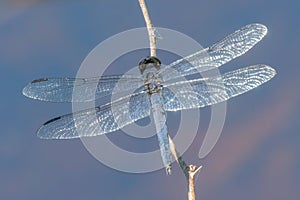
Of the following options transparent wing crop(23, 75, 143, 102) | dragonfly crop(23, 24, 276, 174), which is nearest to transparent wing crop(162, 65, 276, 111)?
dragonfly crop(23, 24, 276, 174)

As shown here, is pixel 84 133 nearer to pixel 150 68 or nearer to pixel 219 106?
pixel 150 68

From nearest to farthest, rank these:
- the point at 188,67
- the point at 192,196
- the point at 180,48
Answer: the point at 192,196, the point at 188,67, the point at 180,48

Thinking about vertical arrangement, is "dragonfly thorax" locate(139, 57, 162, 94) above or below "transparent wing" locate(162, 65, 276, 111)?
above

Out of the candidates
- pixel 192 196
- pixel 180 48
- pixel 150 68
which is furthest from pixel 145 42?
pixel 192 196

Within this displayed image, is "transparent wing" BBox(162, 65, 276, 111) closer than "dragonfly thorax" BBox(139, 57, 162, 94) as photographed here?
Yes

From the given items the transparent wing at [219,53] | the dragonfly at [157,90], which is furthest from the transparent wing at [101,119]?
the transparent wing at [219,53]

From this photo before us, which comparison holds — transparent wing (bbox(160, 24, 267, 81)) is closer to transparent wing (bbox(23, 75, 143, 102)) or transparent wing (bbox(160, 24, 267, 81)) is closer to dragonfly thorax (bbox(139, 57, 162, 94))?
dragonfly thorax (bbox(139, 57, 162, 94))

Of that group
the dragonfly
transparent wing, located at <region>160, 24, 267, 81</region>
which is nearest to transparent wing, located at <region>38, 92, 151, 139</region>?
the dragonfly

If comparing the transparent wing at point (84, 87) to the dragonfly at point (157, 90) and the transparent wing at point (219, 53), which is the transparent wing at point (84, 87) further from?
the transparent wing at point (219, 53)

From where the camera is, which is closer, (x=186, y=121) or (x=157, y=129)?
(x=157, y=129)
